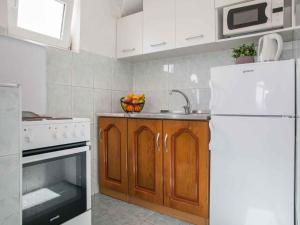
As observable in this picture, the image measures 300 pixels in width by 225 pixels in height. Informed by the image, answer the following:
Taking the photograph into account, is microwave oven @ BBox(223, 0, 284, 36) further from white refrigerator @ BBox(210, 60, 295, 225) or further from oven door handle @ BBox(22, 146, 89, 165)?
oven door handle @ BBox(22, 146, 89, 165)

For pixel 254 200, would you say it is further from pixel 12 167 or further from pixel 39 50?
pixel 39 50

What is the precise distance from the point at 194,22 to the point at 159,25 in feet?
1.32

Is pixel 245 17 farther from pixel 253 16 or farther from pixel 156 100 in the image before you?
pixel 156 100

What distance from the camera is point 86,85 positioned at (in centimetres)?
236

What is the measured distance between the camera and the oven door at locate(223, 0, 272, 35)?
1.73 m

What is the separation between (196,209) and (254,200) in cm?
46

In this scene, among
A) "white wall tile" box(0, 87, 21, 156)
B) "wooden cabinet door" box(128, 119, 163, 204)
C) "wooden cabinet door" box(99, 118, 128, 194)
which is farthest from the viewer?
"wooden cabinet door" box(99, 118, 128, 194)

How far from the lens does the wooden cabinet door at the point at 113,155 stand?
220 cm

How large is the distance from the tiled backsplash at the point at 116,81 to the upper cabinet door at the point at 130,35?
204 millimetres

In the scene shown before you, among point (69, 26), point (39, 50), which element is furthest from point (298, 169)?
point (69, 26)

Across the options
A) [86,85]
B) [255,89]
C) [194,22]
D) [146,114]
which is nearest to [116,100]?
[86,85]

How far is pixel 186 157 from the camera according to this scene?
179 centimetres

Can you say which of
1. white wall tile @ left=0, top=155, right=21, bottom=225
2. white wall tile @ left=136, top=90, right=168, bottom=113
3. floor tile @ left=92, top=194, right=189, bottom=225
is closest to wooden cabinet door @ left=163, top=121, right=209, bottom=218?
floor tile @ left=92, top=194, right=189, bottom=225

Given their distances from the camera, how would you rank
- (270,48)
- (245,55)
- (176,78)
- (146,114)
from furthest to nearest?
(176,78) → (146,114) → (245,55) → (270,48)
